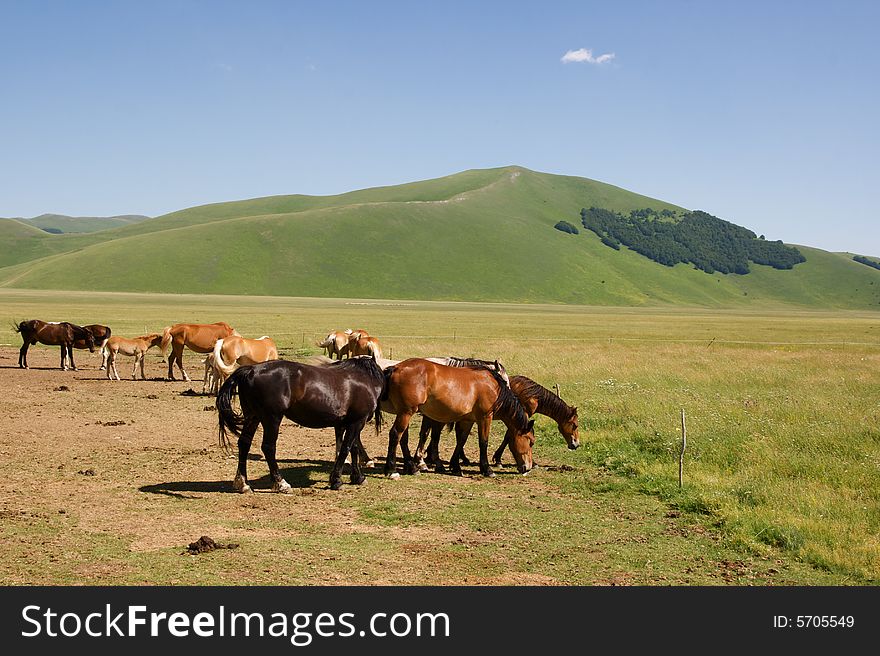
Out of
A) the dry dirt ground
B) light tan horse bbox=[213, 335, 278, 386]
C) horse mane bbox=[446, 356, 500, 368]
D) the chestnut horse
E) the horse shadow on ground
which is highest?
horse mane bbox=[446, 356, 500, 368]

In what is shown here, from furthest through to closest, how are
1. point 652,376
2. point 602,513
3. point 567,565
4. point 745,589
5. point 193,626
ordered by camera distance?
point 652,376
point 602,513
point 567,565
point 745,589
point 193,626

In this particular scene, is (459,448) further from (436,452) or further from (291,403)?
(291,403)

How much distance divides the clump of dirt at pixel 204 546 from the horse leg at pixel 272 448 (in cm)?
308

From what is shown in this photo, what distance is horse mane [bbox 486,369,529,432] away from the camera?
1449 cm

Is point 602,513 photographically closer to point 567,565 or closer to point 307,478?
point 567,565

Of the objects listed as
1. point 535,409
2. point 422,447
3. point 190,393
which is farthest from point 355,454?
point 190,393

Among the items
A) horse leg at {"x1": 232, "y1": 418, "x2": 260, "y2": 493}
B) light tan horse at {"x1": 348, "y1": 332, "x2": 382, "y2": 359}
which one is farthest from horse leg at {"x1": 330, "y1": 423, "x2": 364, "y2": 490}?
light tan horse at {"x1": 348, "y1": 332, "x2": 382, "y2": 359}

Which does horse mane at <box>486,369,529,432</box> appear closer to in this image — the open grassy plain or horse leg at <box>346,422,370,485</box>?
the open grassy plain

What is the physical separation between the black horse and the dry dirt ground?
599mm

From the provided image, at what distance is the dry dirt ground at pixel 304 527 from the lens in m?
8.73

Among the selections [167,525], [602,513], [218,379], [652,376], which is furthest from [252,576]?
[652,376]

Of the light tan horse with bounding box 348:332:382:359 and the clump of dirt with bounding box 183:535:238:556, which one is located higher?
the light tan horse with bounding box 348:332:382:359

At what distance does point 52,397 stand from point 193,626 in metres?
17.8

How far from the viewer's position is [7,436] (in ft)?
53.1
